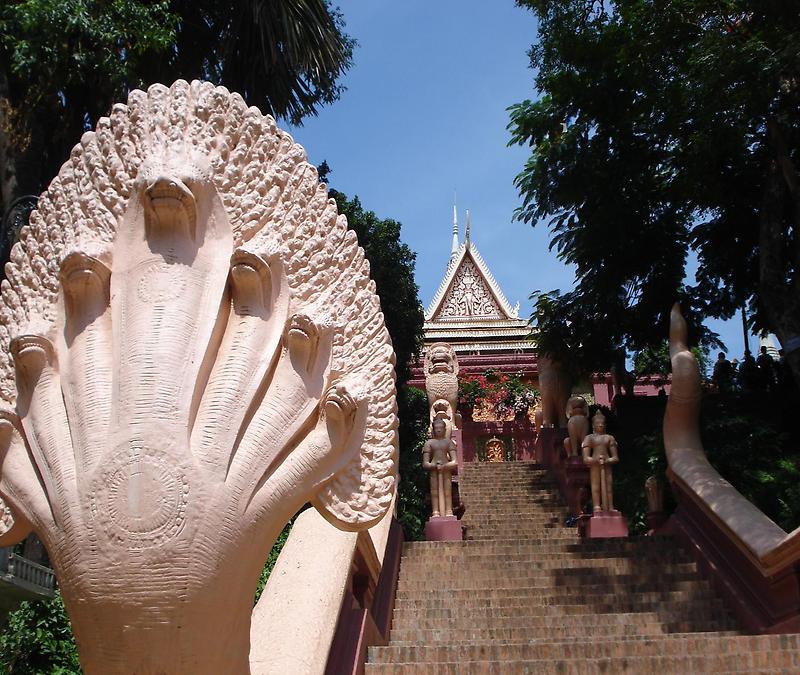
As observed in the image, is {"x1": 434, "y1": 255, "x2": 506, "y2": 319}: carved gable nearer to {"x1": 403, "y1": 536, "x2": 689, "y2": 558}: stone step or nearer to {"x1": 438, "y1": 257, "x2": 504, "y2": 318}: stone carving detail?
{"x1": 438, "y1": 257, "x2": 504, "y2": 318}: stone carving detail

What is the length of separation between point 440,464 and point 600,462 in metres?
1.76

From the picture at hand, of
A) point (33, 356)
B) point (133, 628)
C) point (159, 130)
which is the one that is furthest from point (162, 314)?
point (133, 628)

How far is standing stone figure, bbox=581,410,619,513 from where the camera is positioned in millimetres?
9859

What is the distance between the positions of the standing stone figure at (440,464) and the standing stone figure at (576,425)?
198 cm

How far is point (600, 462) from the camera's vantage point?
9.91 metres

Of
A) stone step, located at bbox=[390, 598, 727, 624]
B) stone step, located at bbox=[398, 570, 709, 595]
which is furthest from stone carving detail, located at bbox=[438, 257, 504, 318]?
stone step, located at bbox=[390, 598, 727, 624]

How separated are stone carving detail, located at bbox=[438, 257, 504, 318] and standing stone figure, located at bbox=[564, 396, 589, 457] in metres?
14.9

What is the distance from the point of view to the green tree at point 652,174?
1035cm

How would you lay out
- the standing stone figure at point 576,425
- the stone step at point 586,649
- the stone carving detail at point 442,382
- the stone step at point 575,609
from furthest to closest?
the stone carving detail at point 442,382
the standing stone figure at point 576,425
the stone step at point 575,609
the stone step at point 586,649

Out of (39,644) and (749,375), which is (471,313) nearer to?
(749,375)

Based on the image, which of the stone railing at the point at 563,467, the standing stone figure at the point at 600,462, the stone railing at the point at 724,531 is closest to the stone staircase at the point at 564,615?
the stone railing at the point at 724,531

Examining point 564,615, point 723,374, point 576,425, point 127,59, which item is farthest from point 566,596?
point 723,374

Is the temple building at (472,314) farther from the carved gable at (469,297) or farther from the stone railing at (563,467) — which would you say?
the stone railing at (563,467)

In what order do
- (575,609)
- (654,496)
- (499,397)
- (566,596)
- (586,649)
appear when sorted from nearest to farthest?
(586,649) → (575,609) → (566,596) → (654,496) → (499,397)
